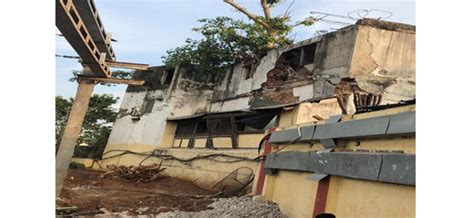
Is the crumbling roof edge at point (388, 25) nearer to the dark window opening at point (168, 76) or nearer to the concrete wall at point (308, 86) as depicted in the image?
the concrete wall at point (308, 86)

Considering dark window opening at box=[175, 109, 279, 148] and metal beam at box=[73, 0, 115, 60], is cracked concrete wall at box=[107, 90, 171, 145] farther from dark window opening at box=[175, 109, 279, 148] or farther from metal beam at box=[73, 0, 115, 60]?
metal beam at box=[73, 0, 115, 60]

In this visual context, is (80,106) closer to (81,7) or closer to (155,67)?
(81,7)

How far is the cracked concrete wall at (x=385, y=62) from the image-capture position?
1027 cm

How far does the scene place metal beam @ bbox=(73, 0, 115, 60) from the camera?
218 inches

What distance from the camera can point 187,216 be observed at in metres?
6.48

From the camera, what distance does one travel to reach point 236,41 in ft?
48.9

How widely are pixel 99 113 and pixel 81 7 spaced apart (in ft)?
51.9

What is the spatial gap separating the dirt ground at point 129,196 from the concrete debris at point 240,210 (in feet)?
1.36

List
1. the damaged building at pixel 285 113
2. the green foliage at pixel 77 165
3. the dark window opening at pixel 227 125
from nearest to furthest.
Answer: the damaged building at pixel 285 113 → the dark window opening at pixel 227 125 → the green foliage at pixel 77 165

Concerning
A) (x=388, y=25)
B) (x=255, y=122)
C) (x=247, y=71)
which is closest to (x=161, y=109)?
(x=247, y=71)

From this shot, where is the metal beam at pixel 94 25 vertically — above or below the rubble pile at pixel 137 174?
above

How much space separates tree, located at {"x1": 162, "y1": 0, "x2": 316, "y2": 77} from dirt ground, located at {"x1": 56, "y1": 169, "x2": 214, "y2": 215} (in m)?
4.79

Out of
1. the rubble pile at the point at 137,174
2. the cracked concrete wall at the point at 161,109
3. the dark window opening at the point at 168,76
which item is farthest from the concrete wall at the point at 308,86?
the dark window opening at the point at 168,76

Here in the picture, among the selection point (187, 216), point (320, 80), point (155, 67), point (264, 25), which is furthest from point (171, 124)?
point (187, 216)
